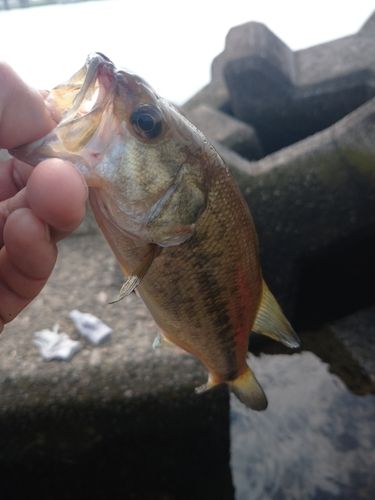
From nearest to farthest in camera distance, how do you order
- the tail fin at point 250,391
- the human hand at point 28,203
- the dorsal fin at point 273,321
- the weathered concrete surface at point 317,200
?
the human hand at point 28,203 → the dorsal fin at point 273,321 → the tail fin at point 250,391 → the weathered concrete surface at point 317,200

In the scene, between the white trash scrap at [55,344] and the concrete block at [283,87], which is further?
the concrete block at [283,87]

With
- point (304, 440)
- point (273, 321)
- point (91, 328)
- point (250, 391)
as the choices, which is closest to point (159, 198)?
point (273, 321)

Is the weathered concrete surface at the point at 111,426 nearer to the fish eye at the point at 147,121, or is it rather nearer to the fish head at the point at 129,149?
the fish head at the point at 129,149

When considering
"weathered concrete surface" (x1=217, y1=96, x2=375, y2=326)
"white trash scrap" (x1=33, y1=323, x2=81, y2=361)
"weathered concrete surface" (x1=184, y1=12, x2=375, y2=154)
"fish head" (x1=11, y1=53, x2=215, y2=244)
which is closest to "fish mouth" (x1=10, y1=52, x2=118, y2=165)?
"fish head" (x1=11, y1=53, x2=215, y2=244)

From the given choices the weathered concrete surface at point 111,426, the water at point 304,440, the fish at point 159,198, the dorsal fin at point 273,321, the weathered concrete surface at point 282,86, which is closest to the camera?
the fish at point 159,198

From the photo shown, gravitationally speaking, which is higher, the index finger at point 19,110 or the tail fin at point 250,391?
the index finger at point 19,110

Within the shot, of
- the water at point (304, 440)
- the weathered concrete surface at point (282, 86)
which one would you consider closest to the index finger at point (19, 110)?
the water at point (304, 440)
